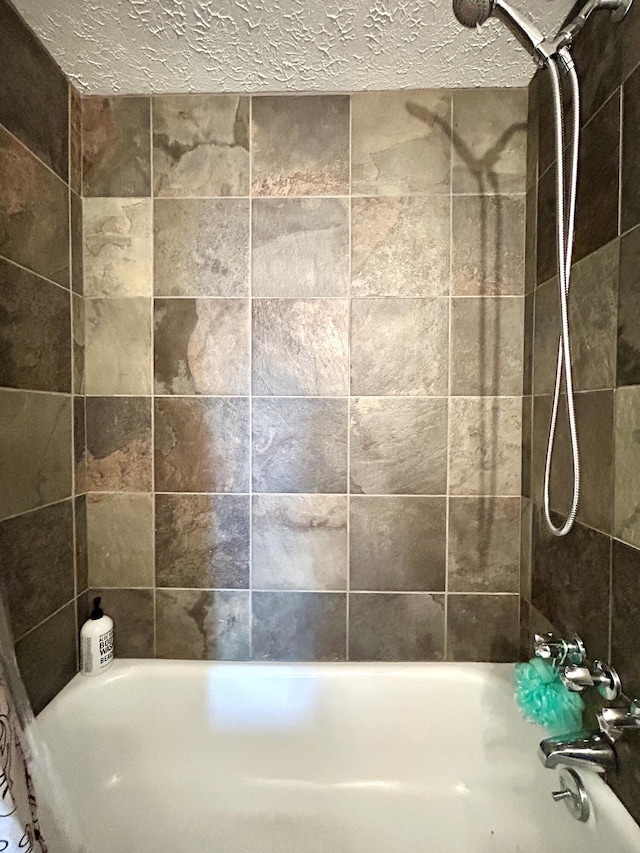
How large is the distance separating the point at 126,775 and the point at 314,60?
6.20 ft

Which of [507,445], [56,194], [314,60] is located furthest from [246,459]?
[314,60]

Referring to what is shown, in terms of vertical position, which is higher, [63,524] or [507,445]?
[507,445]

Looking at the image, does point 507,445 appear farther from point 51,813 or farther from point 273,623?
point 51,813

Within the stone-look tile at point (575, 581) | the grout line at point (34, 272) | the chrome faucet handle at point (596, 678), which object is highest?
the grout line at point (34, 272)

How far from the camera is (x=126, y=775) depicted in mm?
1220

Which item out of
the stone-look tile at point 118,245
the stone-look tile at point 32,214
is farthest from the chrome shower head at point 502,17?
the stone-look tile at point 32,214

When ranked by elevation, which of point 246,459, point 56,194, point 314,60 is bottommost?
point 246,459

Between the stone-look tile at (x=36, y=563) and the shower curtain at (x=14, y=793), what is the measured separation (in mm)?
406

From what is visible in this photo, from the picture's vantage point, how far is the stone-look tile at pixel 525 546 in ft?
4.00

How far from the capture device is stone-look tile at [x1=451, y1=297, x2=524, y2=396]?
4.10 ft

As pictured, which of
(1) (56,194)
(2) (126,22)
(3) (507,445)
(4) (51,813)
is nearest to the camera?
(4) (51,813)

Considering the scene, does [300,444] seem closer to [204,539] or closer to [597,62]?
[204,539]

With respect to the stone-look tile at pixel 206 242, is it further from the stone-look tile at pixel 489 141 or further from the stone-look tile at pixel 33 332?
the stone-look tile at pixel 489 141

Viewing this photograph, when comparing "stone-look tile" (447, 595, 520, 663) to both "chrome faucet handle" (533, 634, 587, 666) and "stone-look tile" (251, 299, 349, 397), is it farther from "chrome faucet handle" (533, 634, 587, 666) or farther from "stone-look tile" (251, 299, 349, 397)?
"stone-look tile" (251, 299, 349, 397)
